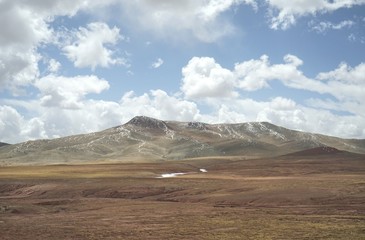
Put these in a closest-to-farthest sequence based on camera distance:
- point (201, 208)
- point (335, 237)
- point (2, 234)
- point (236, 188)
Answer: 1. point (335, 237)
2. point (2, 234)
3. point (201, 208)
4. point (236, 188)

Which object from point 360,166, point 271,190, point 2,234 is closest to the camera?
point 2,234

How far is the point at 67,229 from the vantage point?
35.0 metres

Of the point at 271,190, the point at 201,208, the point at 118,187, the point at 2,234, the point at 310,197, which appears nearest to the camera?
the point at 2,234

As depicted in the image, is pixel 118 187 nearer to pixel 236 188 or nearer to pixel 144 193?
pixel 144 193

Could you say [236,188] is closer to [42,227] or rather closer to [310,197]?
[310,197]

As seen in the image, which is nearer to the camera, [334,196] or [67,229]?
[67,229]

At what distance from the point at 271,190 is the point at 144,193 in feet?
64.1

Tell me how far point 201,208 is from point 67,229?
1758 centimetres

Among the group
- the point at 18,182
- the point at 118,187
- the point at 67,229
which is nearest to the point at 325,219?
the point at 67,229

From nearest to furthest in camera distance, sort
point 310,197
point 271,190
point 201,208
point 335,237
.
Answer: point 335,237 → point 201,208 → point 310,197 → point 271,190

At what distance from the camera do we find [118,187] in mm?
71938

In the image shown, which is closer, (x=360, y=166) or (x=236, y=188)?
(x=236, y=188)

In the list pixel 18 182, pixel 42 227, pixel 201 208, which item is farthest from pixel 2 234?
pixel 18 182

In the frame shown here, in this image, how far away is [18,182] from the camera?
268 feet
